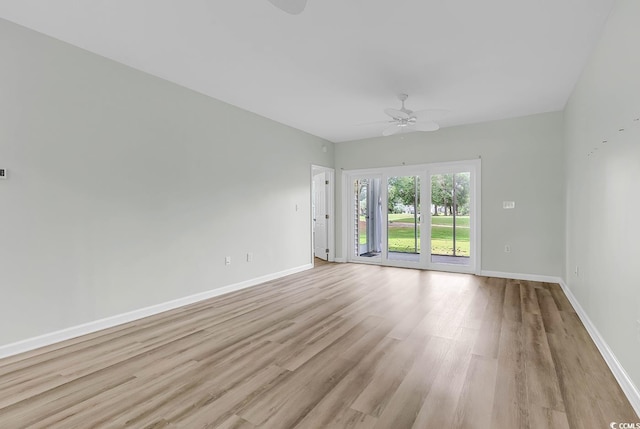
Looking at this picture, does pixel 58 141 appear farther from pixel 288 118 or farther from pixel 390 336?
pixel 390 336

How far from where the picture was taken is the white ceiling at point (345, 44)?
95.9 inches

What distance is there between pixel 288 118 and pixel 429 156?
2.82m

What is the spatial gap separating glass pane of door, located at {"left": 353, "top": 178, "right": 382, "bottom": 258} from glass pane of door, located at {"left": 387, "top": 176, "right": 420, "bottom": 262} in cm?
27

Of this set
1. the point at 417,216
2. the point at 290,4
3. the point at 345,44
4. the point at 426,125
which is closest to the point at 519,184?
the point at 417,216

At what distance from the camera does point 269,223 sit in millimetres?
5387

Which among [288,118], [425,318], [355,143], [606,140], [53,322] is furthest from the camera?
[355,143]

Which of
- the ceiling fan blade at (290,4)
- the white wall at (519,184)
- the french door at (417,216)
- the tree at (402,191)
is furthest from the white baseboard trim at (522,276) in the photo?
the ceiling fan blade at (290,4)

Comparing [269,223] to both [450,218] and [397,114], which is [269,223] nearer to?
[397,114]

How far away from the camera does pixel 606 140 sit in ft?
8.50

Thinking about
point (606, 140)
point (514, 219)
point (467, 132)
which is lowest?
point (514, 219)

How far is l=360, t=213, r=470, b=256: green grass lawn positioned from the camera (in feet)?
19.2

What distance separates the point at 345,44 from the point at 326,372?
9.37 feet

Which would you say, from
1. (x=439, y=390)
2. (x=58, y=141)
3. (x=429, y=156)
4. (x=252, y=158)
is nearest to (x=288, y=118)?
(x=252, y=158)

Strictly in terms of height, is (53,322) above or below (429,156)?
below
